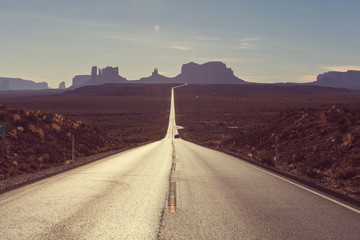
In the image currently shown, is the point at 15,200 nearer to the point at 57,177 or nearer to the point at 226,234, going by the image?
the point at 57,177

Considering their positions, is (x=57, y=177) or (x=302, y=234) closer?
(x=302, y=234)

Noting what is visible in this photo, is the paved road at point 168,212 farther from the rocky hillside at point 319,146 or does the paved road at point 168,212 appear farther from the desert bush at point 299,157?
the desert bush at point 299,157

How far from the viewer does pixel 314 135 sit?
1966 cm

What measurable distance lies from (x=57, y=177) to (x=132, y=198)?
4470 millimetres

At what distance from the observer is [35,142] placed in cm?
2022

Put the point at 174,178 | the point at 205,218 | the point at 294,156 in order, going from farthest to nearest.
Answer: the point at 294,156, the point at 174,178, the point at 205,218

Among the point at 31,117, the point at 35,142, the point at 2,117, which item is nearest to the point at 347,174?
the point at 35,142

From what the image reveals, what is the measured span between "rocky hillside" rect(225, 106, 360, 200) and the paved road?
2.07 metres

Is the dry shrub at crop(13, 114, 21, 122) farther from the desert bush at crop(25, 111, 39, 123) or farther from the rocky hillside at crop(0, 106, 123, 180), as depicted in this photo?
the desert bush at crop(25, 111, 39, 123)

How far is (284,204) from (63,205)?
15.4ft

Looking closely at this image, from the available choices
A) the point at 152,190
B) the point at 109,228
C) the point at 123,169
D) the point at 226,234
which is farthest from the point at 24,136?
the point at 226,234

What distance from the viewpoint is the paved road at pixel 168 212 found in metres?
5.43

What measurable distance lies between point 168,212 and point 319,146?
12.7m

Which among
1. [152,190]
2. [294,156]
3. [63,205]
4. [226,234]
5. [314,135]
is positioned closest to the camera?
[226,234]
